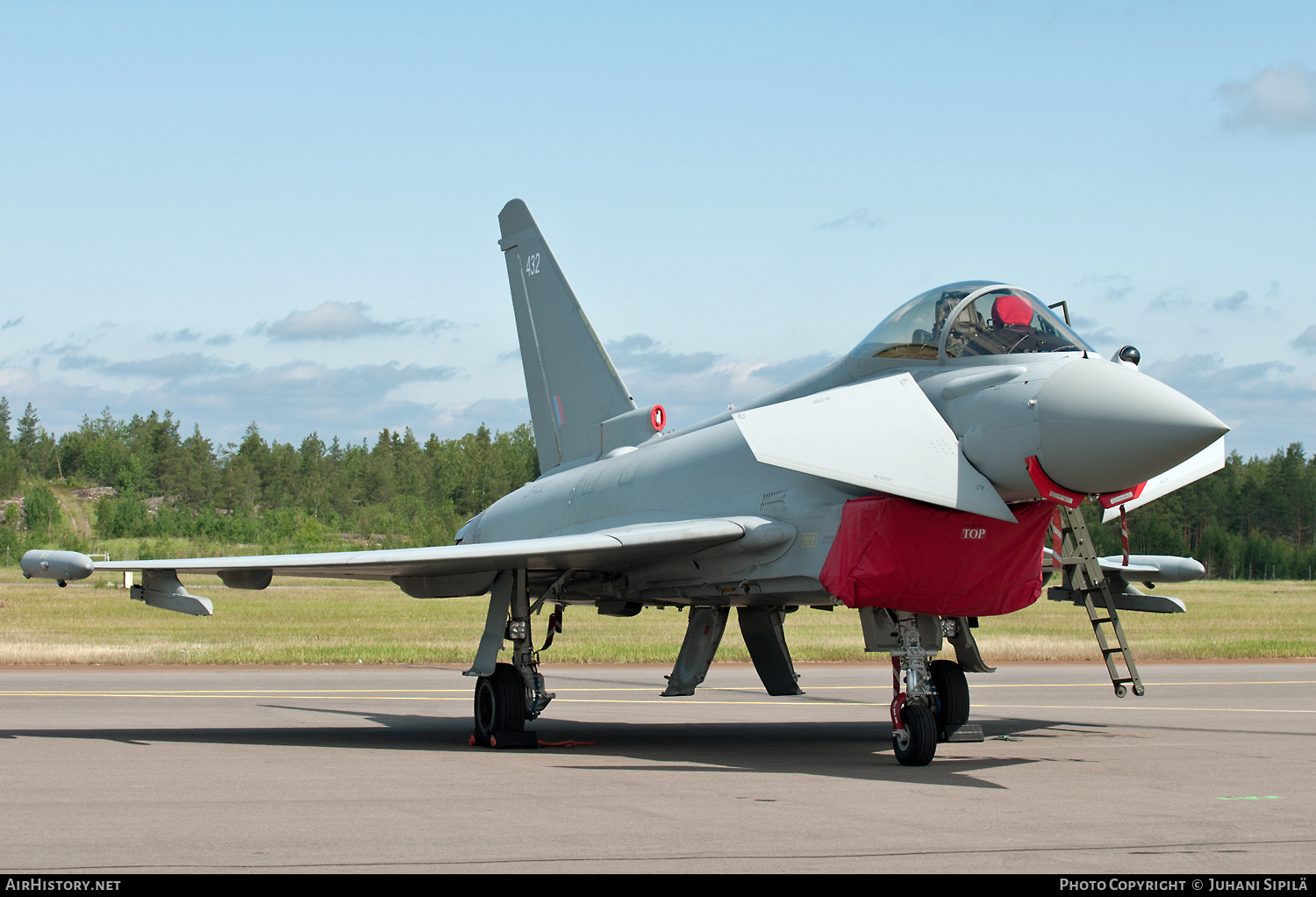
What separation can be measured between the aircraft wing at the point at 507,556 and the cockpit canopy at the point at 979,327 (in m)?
2.10

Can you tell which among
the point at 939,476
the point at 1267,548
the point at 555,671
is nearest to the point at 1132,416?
the point at 939,476

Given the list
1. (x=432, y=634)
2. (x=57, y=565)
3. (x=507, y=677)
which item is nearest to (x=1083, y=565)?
(x=507, y=677)

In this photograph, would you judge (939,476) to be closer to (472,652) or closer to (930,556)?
(930,556)

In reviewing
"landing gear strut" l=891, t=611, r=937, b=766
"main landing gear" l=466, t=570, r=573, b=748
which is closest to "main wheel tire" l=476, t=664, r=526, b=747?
"main landing gear" l=466, t=570, r=573, b=748

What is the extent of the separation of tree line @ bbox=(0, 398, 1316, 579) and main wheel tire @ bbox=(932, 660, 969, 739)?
3350 inches

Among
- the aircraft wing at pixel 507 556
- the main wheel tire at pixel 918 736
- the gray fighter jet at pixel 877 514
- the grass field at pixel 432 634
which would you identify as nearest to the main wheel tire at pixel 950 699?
the gray fighter jet at pixel 877 514

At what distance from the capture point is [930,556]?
980cm

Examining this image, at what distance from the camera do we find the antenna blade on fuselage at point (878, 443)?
936 cm

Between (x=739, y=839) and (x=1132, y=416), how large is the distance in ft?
13.7

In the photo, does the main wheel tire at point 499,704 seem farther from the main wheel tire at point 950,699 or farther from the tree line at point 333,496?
the tree line at point 333,496

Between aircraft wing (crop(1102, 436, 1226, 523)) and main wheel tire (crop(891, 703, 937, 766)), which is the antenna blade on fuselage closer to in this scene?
main wheel tire (crop(891, 703, 937, 766))

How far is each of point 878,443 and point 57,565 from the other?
824 centimetres

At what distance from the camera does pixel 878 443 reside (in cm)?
961
